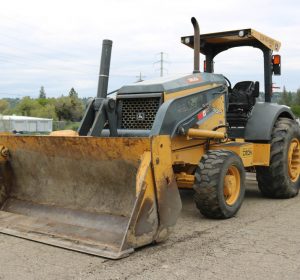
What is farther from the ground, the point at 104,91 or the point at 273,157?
the point at 104,91

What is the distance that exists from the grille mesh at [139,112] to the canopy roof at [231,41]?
2.24m

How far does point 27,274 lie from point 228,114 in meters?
4.67

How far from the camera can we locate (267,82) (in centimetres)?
815

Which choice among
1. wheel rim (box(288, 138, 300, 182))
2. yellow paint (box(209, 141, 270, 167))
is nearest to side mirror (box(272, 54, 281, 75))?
wheel rim (box(288, 138, 300, 182))

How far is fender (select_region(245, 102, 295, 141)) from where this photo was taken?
24.6ft

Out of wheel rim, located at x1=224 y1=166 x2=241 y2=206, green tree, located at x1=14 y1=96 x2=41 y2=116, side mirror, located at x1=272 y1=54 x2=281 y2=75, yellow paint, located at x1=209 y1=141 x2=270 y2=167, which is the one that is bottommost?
wheel rim, located at x1=224 y1=166 x2=241 y2=206

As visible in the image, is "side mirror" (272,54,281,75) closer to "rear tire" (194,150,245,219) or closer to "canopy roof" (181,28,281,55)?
"canopy roof" (181,28,281,55)

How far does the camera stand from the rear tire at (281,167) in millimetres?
7570

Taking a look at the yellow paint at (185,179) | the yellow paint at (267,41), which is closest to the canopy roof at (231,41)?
the yellow paint at (267,41)

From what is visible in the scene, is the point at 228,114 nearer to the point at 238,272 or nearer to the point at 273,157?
the point at 273,157

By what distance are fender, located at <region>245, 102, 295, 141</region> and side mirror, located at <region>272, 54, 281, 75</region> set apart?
25.4 inches

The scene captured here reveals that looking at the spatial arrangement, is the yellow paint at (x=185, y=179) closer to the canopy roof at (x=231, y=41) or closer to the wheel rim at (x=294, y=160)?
the wheel rim at (x=294, y=160)

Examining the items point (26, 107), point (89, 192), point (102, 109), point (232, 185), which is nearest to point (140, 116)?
point (102, 109)

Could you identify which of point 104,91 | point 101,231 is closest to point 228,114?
point 104,91
